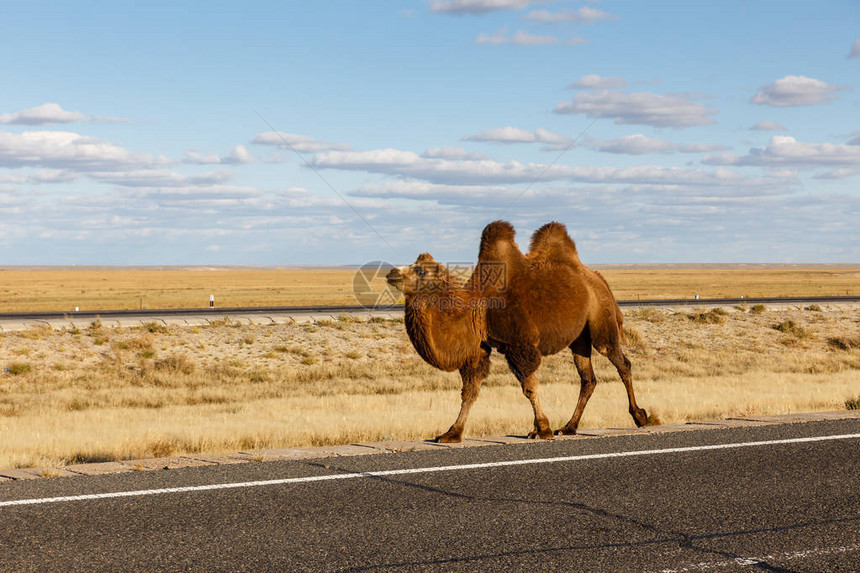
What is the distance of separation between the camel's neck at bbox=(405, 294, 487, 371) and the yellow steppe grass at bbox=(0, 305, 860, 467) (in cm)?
214

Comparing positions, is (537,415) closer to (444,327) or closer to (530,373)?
(530,373)

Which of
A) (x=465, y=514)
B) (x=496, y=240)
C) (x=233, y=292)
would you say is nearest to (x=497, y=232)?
(x=496, y=240)

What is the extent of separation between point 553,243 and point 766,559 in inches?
230

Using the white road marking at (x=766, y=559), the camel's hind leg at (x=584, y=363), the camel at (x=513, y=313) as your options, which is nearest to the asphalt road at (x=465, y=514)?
the white road marking at (x=766, y=559)

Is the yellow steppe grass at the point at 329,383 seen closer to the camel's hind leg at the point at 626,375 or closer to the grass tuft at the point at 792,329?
the grass tuft at the point at 792,329

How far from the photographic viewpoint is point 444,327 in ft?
28.5

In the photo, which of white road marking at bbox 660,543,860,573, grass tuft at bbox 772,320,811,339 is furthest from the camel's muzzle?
grass tuft at bbox 772,320,811,339

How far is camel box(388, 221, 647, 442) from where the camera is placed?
28.2 ft

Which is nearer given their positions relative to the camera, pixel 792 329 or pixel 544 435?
pixel 544 435

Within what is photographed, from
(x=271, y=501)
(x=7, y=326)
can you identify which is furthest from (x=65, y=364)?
(x=271, y=501)

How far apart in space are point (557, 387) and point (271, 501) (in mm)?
A: 14102

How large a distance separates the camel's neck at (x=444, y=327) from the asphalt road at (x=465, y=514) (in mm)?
988

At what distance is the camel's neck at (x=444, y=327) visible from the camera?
8523 millimetres

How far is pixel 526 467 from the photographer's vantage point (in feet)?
24.9
